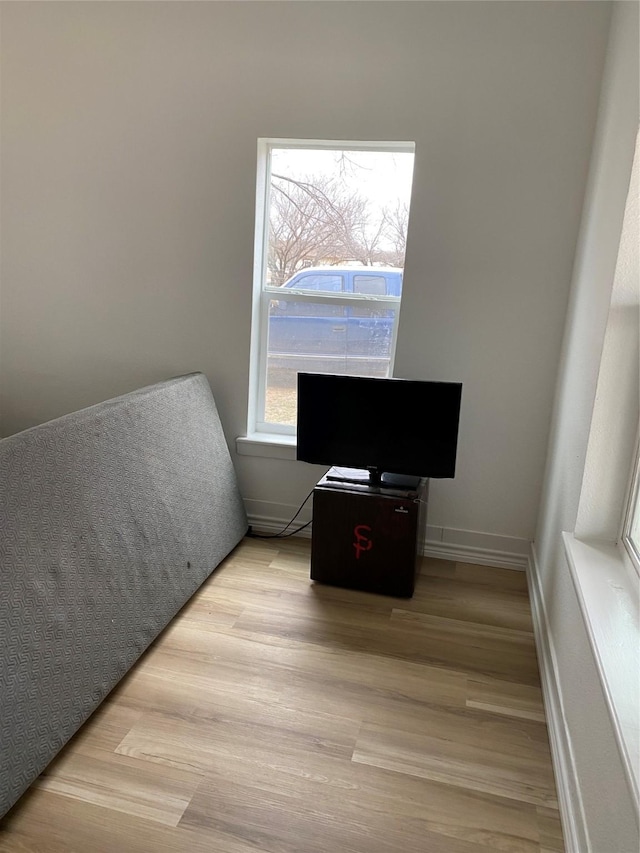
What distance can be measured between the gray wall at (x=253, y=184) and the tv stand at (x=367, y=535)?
18.1 inches

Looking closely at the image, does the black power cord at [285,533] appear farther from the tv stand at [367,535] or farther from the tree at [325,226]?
the tree at [325,226]

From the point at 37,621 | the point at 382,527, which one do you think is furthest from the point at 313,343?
the point at 37,621

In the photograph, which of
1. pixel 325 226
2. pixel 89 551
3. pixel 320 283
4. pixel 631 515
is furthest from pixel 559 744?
pixel 325 226

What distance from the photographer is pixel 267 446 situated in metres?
3.04

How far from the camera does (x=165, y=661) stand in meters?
2.10

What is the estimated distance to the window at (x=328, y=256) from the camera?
2789 millimetres

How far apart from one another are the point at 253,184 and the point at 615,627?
2.29 meters

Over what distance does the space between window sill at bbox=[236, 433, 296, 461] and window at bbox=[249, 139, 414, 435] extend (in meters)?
0.16

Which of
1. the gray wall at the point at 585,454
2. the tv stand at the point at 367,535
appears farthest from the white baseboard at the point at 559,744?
the tv stand at the point at 367,535

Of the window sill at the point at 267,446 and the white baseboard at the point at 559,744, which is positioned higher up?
the window sill at the point at 267,446

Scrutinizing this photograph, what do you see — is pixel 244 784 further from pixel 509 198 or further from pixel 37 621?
pixel 509 198

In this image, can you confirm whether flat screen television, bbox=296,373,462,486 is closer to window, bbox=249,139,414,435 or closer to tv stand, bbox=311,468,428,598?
tv stand, bbox=311,468,428,598

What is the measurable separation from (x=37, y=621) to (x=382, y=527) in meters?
1.35

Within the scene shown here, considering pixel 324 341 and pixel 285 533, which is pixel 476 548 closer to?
pixel 285 533
